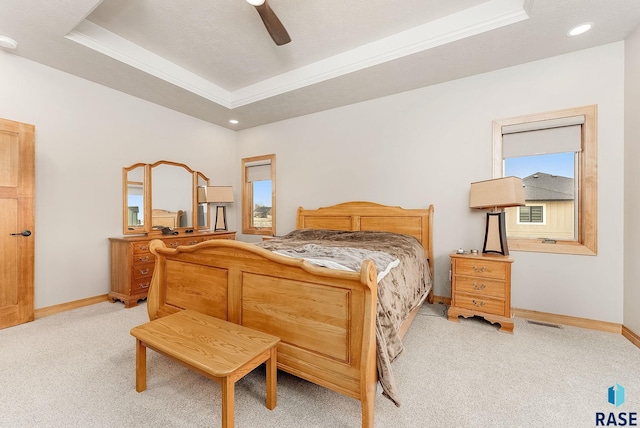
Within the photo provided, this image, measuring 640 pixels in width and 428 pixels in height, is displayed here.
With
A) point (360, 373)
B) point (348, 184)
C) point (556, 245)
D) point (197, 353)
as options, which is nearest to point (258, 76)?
point (348, 184)

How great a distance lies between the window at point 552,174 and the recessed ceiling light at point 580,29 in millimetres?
691

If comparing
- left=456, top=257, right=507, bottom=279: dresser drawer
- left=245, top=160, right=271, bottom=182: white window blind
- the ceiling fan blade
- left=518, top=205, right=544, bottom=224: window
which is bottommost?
left=456, top=257, right=507, bottom=279: dresser drawer

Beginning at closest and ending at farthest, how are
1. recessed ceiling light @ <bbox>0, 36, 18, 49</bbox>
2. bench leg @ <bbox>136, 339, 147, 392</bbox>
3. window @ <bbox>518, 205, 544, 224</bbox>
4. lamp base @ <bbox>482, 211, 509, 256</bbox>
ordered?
bench leg @ <bbox>136, 339, 147, 392</bbox>
recessed ceiling light @ <bbox>0, 36, 18, 49</bbox>
lamp base @ <bbox>482, 211, 509, 256</bbox>
window @ <bbox>518, 205, 544, 224</bbox>

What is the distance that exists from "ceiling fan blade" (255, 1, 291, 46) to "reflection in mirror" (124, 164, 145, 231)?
9.08 feet

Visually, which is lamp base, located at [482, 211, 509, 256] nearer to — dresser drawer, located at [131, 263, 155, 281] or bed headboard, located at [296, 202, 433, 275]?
bed headboard, located at [296, 202, 433, 275]

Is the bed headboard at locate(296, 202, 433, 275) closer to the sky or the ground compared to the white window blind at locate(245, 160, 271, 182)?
closer to the ground

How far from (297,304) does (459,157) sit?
274cm

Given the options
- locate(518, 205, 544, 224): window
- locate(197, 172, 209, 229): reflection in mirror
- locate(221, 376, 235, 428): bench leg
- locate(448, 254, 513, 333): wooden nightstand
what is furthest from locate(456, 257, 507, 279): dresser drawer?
locate(197, 172, 209, 229): reflection in mirror

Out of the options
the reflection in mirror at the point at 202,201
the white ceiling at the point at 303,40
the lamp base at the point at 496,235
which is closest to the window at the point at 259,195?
the reflection in mirror at the point at 202,201

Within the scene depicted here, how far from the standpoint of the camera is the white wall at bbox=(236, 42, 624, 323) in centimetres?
258

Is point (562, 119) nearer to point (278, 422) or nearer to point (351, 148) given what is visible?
point (351, 148)

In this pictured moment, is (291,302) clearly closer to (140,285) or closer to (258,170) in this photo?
(140,285)

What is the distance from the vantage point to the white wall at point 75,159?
2896mm

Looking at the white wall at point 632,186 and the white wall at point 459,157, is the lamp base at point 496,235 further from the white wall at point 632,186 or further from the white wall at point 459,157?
the white wall at point 632,186
